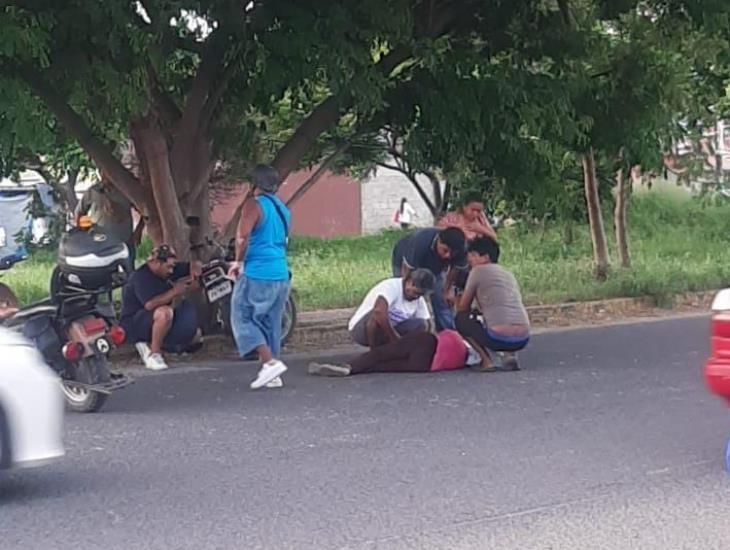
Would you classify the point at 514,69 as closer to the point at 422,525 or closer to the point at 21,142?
the point at 21,142

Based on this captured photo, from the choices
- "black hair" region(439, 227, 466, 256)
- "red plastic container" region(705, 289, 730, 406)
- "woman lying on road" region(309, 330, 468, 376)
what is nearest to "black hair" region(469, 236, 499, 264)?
"black hair" region(439, 227, 466, 256)

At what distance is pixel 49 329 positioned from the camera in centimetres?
962

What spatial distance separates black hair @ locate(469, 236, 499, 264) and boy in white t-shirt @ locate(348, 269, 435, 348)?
17.6 inches

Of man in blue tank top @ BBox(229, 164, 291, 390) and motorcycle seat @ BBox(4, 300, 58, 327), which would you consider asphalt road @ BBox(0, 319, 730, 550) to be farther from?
motorcycle seat @ BBox(4, 300, 58, 327)

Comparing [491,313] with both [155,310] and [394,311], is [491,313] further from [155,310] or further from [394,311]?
[155,310]

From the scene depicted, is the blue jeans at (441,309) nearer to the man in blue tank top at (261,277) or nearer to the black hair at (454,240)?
the black hair at (454,240)

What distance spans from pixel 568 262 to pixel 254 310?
12982 millimetres

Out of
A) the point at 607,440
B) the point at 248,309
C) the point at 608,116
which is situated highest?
the point at 608,116

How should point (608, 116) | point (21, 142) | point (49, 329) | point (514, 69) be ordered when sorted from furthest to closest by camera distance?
point (608, 116) < point (514, 69) < point (21, 142) < point (49, 329)

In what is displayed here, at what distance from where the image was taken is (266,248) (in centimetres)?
1092

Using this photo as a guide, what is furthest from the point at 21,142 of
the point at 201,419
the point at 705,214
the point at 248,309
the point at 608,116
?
the point at 705,214

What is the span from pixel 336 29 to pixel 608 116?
3.76m

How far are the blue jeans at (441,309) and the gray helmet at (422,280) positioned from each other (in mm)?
813

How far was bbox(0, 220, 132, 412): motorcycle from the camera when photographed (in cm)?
955
